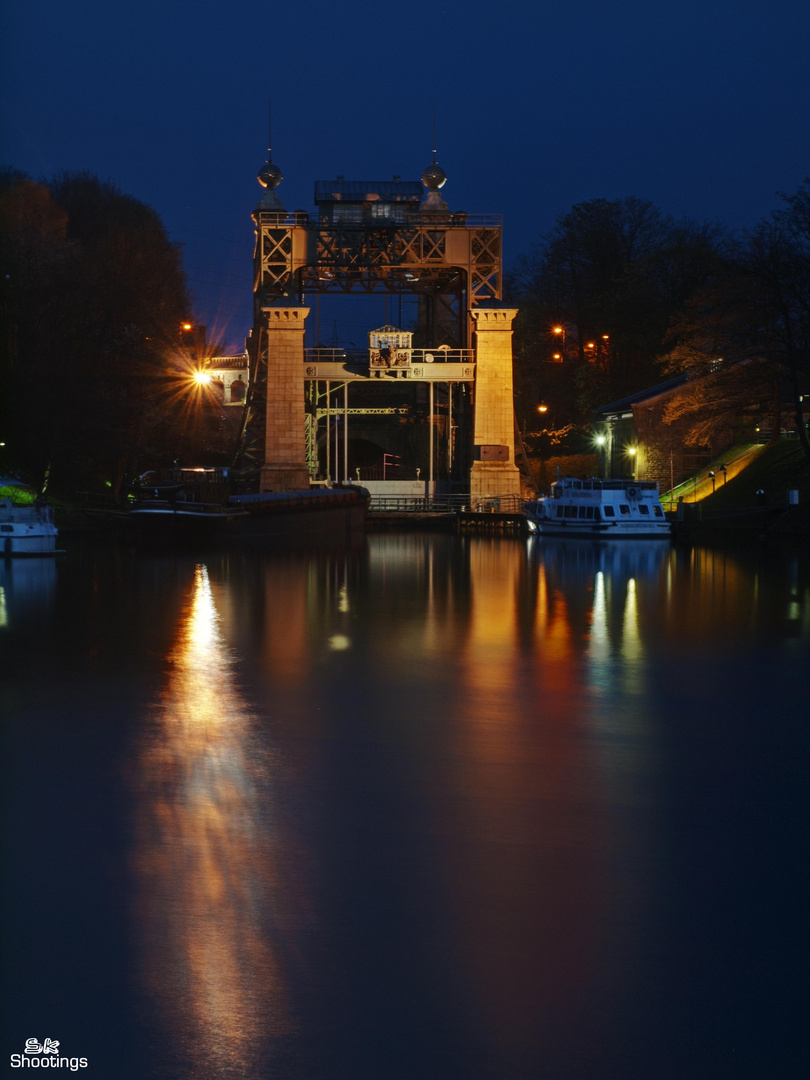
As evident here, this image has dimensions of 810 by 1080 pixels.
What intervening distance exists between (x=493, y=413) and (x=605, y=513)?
10924 millimetres

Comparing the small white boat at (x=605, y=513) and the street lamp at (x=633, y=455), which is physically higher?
the street lamp at (x=633, y=455)

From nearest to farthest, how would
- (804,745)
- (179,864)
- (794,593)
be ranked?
(179,864) < (804,745) < (794,593)

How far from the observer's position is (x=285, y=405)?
184 ft

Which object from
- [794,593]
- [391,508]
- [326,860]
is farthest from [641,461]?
[326,860]

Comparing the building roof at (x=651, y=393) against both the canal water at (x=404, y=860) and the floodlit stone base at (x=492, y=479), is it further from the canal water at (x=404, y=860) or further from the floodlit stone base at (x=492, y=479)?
the canal water at (x=404, y=860)

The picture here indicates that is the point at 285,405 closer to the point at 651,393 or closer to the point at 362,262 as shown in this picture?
the point at 362,262

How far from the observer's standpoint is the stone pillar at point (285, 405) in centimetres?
5591

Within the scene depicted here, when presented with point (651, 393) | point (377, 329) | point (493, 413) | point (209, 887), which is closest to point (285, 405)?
point (377, 329)

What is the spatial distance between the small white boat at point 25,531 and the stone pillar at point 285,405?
21213 mm

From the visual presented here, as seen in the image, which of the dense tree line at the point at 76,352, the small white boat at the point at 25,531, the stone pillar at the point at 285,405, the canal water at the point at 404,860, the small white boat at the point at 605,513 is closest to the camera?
the canal water at the point at 404,860

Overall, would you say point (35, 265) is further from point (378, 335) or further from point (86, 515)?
point (378, 335)

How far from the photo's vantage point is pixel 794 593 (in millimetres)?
25859

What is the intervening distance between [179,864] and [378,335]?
50043 millimetres

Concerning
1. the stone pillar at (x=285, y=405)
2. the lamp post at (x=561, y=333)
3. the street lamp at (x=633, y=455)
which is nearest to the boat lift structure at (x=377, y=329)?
the stone pillar at (x=285, y=405)
